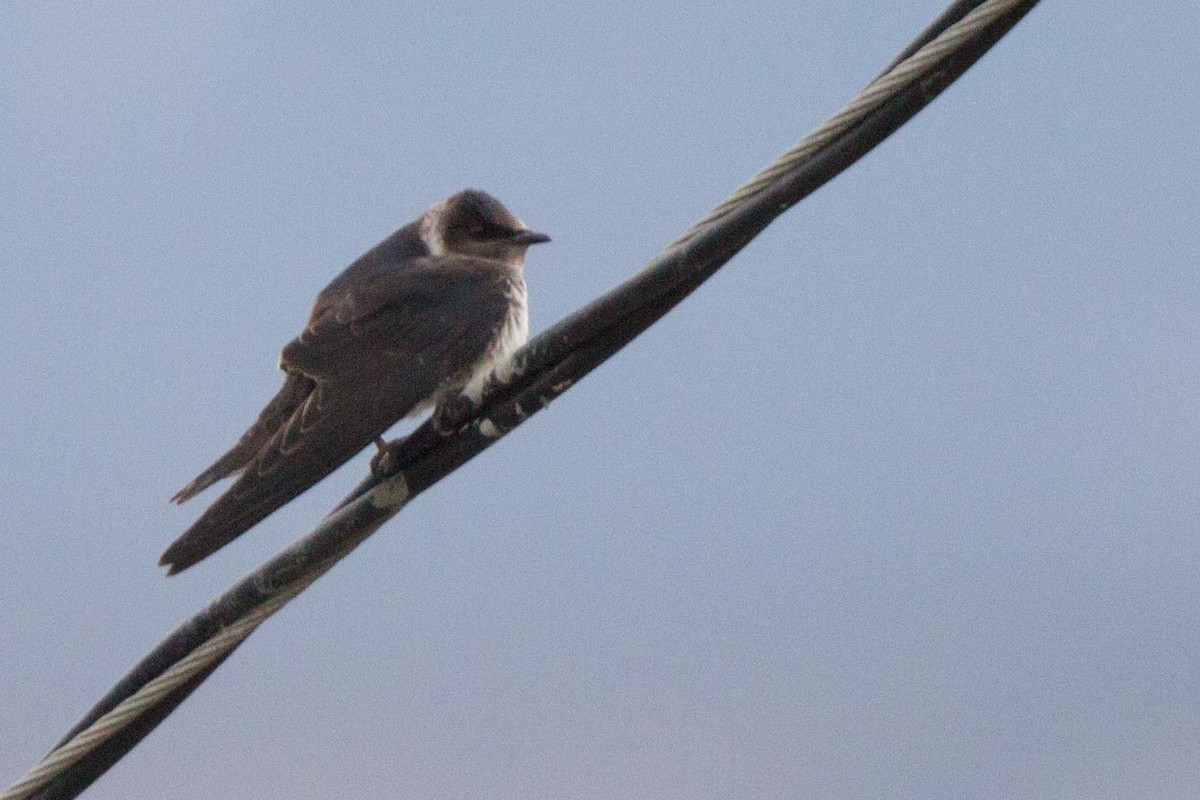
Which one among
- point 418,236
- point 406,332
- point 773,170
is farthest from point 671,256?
point 418,236

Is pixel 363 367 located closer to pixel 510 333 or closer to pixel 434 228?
pixel 510 333

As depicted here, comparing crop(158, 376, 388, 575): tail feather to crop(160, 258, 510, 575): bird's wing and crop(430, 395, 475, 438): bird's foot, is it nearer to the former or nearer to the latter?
crop(160, 258, 510, 575): bird's wing

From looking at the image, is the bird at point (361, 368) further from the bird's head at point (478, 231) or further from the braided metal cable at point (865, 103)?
the braided metal cable at point (865, 103)

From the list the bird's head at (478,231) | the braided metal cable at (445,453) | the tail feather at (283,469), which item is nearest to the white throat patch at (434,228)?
the bird's head at (478,231)

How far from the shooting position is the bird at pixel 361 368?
4051 mm

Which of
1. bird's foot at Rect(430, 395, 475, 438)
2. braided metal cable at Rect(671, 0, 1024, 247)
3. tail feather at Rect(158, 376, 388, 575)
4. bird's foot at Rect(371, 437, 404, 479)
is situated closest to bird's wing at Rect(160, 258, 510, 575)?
tail feather at Rect(158, 376, 388, 575)

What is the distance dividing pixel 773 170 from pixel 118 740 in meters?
1.60

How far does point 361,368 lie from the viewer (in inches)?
181

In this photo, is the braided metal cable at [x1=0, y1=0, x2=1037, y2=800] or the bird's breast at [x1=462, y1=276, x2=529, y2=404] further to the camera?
the bird's breast at [x1=462, y1=276, x2=529, y2=404]

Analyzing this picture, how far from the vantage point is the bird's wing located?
13.1 feet

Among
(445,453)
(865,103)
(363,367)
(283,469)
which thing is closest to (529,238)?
(363,367)

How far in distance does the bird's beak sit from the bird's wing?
47cm

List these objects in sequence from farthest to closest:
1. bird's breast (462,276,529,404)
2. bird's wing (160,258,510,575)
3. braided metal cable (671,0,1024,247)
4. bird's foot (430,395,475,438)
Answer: bird's breast (462,276,529,404)
bird's wing (160,258,510,575)
bird's foot (430,395,475,438)
braided metal cable (671,0,1024,247)

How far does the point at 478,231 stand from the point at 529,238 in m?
0.19
